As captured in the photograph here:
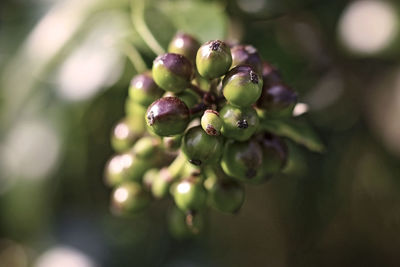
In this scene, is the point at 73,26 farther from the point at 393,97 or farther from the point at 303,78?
the point at 393,97

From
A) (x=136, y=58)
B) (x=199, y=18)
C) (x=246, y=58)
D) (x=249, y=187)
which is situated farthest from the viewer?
(x=249, y=187)

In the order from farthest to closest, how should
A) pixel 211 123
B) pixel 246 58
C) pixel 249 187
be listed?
pixel 249 187 → pixel 246 58 → pixel 211 123

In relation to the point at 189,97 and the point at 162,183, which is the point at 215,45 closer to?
the point at 189,97

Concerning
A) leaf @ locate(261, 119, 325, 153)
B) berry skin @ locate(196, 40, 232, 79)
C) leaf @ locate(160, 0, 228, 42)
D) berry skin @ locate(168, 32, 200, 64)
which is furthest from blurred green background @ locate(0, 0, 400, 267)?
berry skin @ locate(196, 40, 232, 79)

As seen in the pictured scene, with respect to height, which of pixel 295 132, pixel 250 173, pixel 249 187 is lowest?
pixel 249 187

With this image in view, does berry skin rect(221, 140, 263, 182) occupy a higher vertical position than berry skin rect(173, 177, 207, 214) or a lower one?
higher

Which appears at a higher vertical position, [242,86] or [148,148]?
[242,86]

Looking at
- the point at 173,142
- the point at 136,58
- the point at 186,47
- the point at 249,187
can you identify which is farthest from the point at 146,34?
the point at 249,187

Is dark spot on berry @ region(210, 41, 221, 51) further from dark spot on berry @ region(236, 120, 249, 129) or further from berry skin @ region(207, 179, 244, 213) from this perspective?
berry skin @ region(207, 179, 244, 213)
